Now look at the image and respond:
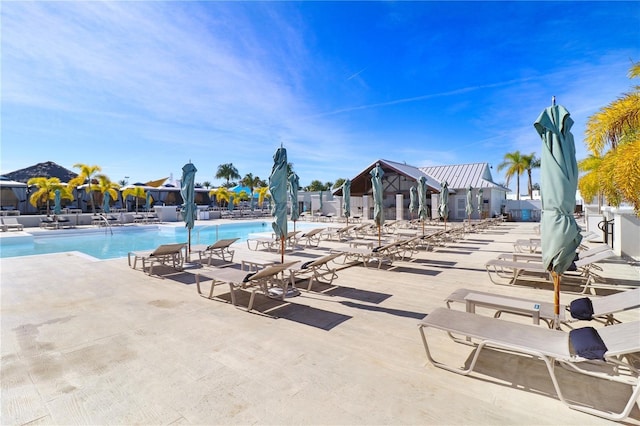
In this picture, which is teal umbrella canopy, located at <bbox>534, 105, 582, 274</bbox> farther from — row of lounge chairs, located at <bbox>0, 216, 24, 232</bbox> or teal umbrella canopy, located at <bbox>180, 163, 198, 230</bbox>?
row of lounge chairs, located at <bbox>0, 216, 24, 232</bbox>

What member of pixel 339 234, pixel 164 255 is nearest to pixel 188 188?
pixel 164 255

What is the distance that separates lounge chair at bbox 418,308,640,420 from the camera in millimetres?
2398

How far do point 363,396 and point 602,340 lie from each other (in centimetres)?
211

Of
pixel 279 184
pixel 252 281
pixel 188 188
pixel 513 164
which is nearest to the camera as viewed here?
pixel 252 281

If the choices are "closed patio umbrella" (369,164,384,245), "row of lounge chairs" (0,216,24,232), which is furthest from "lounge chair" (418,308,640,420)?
"row of lounge chairs" (0,216,24,232)

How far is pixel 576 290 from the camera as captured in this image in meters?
5.97

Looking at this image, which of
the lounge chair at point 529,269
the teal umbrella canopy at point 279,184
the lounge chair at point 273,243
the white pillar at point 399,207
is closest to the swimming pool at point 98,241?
the lounge chair at point 273,243

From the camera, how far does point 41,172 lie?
129 ft

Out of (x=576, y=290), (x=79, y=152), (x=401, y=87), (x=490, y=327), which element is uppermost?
(x=401, y=87)

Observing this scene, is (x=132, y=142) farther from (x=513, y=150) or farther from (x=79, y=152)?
(x=513, y=150)

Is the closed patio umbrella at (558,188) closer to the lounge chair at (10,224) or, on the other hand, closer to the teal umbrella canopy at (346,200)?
the teal umbrella canopy at (346,200)

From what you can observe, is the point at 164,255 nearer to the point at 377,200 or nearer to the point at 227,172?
the point at 377,200

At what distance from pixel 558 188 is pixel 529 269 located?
11.5ft

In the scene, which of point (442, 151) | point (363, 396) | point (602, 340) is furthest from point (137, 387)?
point (442, 151)
